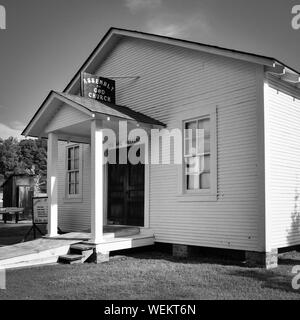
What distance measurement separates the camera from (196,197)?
946 centimetres

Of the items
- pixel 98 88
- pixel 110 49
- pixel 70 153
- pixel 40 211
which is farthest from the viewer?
pixel 70 153

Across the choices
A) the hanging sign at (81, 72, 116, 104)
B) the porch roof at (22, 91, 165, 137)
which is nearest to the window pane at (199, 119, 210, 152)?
the porch roof at (22, 91, 165, 137)

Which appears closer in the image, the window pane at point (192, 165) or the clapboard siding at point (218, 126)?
the clapboard siding at point (218, 126)

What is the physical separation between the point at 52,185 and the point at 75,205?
9.98ft

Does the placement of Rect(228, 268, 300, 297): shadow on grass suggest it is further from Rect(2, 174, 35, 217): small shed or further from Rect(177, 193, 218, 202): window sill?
Rect(2, 174, 35, 217): small shed

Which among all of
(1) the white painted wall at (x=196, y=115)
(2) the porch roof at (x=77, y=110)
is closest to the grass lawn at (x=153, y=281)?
(1) the white painted wall at (x=196, y=115)

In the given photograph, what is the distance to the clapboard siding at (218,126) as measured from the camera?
8539mm

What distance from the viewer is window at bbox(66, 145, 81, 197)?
13.8 m

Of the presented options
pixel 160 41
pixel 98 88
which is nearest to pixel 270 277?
pixel 160 41

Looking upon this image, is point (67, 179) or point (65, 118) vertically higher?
point (65, 118)

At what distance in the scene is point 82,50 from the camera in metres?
13.5

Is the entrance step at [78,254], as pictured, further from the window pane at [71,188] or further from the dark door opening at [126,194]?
the window pane at [71,188]

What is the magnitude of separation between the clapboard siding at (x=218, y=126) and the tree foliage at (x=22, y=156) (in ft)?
203

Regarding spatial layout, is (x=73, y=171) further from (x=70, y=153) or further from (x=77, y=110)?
(x=77, y=110)
